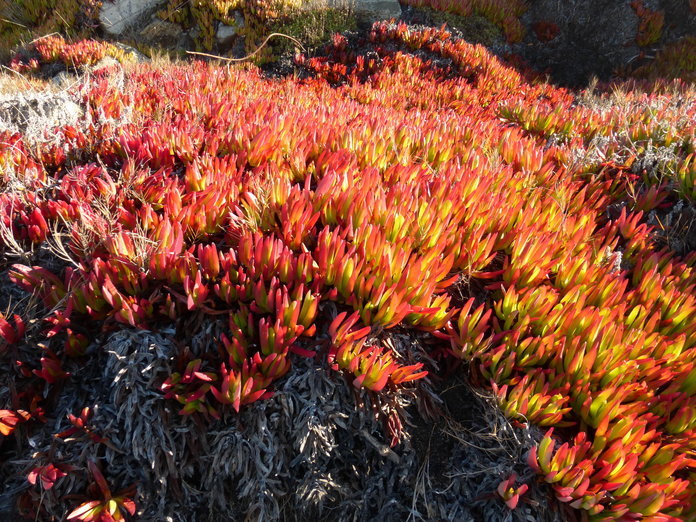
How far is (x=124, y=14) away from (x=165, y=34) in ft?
4.24

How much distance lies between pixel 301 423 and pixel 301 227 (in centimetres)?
105

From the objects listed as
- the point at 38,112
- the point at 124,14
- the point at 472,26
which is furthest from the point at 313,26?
the point at 38,112

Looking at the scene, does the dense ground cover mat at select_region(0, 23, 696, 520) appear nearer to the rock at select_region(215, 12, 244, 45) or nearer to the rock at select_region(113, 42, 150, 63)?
the rock at select_region(113, 42, 150, 63)

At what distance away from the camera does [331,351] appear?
2.11m

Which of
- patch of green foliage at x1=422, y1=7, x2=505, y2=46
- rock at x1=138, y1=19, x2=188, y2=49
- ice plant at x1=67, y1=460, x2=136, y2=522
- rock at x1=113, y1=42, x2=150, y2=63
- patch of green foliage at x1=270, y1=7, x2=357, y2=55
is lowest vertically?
ice plant at x1=67, y1=460, x2=136, y2=522

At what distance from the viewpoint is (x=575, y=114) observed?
16.4 feet

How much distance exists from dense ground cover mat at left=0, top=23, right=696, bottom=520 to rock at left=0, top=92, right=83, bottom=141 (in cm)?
77

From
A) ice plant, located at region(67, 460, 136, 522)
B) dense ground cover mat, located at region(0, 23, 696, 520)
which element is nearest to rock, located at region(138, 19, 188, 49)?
dense ground cover mat, located at region(0, 23, 696, 520)

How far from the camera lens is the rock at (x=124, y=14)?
10.5 m

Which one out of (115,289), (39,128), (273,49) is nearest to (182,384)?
(115,289)

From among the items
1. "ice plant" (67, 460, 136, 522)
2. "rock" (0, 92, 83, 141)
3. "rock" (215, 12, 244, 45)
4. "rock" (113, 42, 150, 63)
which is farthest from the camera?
"rock" (215, 12, 244, 45)

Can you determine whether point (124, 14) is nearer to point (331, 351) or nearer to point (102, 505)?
point (331, 351)

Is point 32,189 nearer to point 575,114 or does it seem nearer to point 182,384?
point 182,384

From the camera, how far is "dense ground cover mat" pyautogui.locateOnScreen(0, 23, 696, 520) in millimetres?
1946
